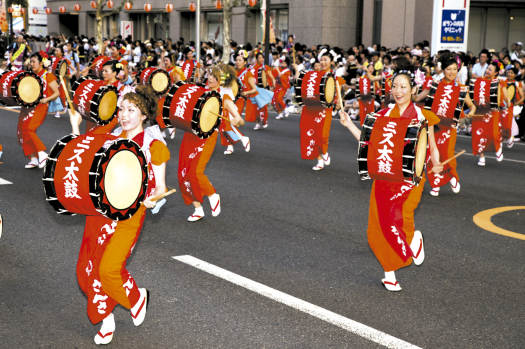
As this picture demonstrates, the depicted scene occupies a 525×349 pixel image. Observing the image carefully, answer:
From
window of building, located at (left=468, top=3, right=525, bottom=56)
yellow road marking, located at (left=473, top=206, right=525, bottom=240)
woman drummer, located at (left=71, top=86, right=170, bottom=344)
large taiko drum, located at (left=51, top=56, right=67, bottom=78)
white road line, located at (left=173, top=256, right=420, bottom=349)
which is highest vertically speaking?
window of building, located at (left=468, top=3, right=525, bottom=56)

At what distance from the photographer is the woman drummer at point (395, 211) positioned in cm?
507

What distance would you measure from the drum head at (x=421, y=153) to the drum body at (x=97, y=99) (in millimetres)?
5094

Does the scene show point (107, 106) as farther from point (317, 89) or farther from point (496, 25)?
point (496, 25)

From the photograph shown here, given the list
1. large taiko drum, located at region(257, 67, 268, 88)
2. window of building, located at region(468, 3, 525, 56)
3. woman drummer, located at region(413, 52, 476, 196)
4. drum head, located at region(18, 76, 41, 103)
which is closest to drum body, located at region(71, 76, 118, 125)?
drum head, located at region(18, 76, 41, 103)

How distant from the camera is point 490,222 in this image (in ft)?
24.4

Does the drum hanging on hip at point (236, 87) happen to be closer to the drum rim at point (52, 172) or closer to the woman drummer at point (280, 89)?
the drum rim at point (52, 172)

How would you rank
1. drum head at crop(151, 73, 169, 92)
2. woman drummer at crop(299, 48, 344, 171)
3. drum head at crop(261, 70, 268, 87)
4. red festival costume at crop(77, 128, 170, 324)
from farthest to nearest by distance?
drum head at crop(261, 70, 268, 87)
drum head at crop(151, 73, 169, 92)
woman drummer at crop(299, 48, 344, 171)
red festival costume at crop(77, 128, 170, 324)

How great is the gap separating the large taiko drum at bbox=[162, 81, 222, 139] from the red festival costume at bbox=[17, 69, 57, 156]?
A: 3.55 meters

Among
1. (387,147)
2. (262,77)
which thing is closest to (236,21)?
(262,77)

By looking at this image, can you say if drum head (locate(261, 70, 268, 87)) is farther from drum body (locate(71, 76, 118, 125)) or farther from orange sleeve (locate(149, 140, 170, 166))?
orange sleeve (locate(149, 140, 170, 166))

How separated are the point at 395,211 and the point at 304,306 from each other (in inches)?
40.9

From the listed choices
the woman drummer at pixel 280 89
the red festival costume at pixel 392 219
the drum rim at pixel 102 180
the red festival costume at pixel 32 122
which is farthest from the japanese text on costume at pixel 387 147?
the woman drummer at pixel 280 89

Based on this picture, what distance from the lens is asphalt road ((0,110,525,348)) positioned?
14.4 feet

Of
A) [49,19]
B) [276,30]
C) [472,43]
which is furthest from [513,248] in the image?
[49,19]
